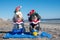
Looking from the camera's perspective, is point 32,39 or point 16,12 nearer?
point 32,39

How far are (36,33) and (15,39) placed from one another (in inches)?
26.8

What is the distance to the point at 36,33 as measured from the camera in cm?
752

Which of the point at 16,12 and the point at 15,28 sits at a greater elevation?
the point at 16,12

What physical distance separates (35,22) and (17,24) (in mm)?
593

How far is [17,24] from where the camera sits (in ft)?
25.7

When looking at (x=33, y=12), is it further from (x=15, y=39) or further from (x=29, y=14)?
(x=15, y=39)

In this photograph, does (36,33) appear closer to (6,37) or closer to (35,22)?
(35,22)

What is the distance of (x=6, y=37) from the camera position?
745cm

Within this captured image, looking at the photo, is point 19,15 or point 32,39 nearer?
point 32,39

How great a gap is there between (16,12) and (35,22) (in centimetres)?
69

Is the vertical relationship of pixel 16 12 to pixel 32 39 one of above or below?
above

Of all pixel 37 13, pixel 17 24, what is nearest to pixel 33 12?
pixel 37 13

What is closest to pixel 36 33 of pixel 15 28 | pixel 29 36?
pixel 29 36

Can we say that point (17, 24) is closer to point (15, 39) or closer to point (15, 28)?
point (15, 28)
